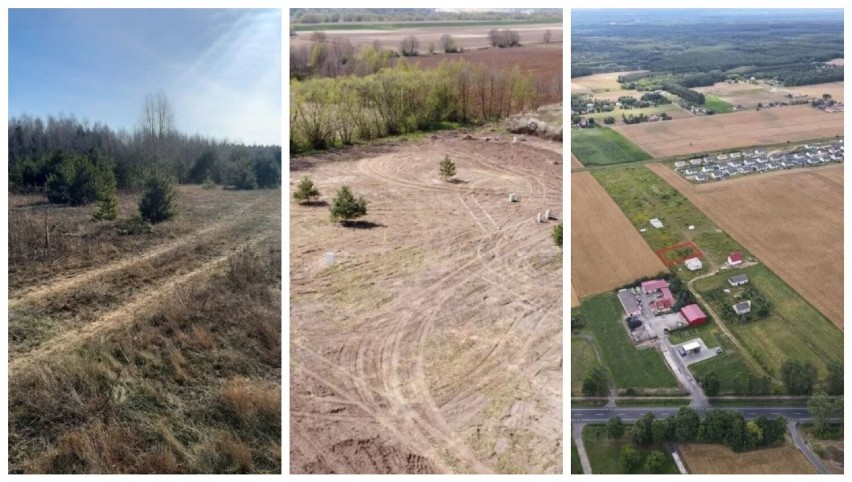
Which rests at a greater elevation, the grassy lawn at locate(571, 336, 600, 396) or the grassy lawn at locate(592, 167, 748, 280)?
the grassy lawn at locate(592, 167, 748, 280)

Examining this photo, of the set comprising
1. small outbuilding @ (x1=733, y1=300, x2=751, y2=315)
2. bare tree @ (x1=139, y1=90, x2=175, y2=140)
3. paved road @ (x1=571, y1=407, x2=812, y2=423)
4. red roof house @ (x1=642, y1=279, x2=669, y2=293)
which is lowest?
paved road @ (x1=571, y1=407, x2=812, y2=423)

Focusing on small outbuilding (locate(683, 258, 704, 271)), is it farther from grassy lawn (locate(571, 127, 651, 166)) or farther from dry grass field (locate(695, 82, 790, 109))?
dry grass field (locate(695, 82, 790, 109))

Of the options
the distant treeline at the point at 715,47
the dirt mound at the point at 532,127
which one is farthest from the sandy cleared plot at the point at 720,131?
the dirt mound at the point at 532,127

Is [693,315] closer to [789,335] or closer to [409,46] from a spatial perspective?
[789,335]

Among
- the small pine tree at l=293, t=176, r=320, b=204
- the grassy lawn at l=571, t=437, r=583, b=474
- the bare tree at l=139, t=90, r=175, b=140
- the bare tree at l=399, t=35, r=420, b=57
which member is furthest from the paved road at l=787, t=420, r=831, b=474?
the bare tree at l=139, t=90, r=175, b=140

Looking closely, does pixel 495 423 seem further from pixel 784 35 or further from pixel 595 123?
pixel 784 35

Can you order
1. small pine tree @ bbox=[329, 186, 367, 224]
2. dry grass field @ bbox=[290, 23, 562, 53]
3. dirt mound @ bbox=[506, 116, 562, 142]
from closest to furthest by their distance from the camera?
1. dry grass field @ bbox=[290, 23, 562, 53]
2. small pine tree @ bbox=[329, 186, 367, 224]
3. dirt mound @ bbox=[506, 116, 562, 142]

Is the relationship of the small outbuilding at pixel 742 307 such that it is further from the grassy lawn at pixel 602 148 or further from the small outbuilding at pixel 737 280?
the grassy lawn at pixel 602 148
